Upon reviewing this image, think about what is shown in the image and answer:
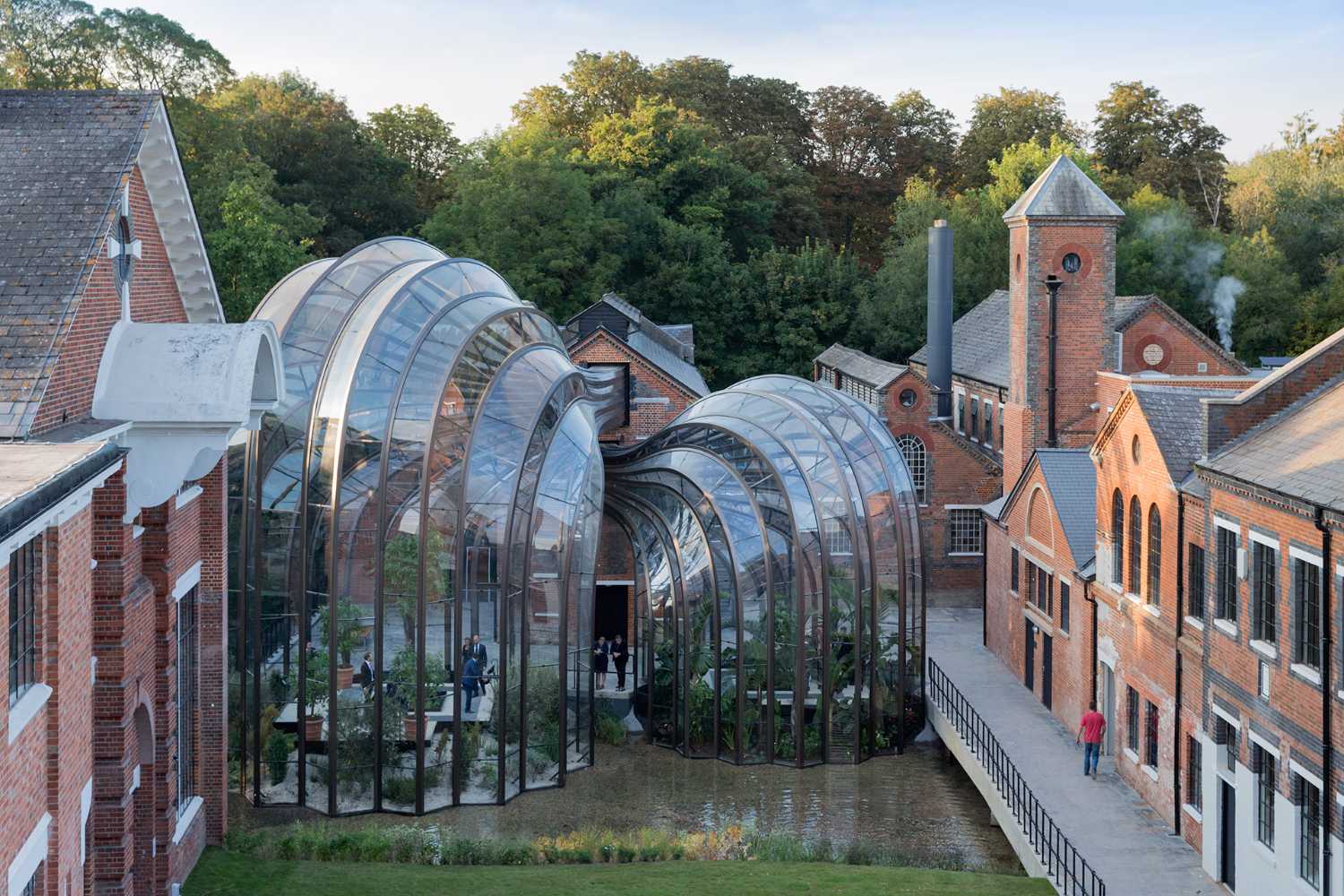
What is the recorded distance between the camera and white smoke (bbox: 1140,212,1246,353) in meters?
56.3

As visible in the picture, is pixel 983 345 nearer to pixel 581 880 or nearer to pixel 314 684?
pixel 314 684

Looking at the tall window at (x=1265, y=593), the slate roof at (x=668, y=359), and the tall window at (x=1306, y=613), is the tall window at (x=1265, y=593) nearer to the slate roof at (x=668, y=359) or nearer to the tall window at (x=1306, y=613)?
the tall window at (x=1306, y=613)

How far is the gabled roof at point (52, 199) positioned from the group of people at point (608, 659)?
15471 millimetres

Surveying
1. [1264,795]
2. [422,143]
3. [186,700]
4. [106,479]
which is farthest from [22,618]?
[422,143]

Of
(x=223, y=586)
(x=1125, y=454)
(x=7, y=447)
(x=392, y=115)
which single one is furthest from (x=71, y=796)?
(x=392, y=115)

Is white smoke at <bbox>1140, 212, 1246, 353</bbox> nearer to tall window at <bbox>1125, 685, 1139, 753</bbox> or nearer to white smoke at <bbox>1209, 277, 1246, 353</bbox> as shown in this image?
white smoke at <bbox>1209, 277, 1246, 353</bbox>

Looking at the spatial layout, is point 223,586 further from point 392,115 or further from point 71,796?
point 392,115

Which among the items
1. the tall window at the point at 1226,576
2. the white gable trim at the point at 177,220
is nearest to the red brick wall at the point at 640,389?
the white gable trim at the point at 177,220

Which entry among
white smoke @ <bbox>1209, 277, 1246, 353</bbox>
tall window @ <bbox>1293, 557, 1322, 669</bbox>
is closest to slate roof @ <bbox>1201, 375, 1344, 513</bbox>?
tall window @ <bbox>1293, 557, 1322, 669</bbox>

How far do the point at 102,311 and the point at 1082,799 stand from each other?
16.1m

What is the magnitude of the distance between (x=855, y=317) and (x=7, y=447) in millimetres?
52685

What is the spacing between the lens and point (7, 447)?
1086 cm

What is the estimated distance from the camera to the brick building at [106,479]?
10820mm

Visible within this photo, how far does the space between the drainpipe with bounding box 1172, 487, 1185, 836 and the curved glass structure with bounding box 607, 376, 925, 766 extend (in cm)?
695
